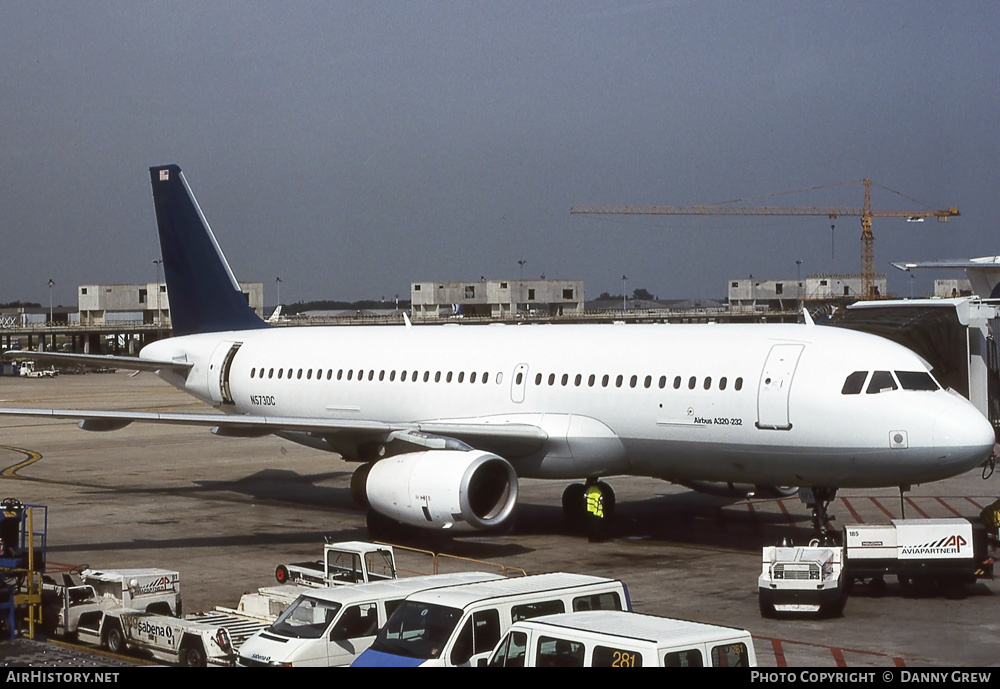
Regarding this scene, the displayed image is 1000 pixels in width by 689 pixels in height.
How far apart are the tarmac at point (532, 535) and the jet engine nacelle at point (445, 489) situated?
3.78 ft

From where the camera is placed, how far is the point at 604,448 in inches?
1065

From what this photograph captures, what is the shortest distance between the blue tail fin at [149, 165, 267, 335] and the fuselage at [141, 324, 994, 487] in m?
5.55

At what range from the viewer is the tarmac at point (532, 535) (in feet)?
62.8

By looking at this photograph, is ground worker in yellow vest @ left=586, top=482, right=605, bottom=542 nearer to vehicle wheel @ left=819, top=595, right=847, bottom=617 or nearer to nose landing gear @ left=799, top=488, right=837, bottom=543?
nose landing gear @ left=799, top=488, right=837, bottom=543

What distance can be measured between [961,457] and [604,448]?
7506 millimetres

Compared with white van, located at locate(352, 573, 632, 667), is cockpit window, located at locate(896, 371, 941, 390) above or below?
above

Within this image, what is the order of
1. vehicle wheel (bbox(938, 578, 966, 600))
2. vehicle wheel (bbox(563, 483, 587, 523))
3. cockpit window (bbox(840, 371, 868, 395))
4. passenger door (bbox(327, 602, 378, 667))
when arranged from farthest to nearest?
vehicle wheel (bbox(563, 483, 587, 523)), cockpit window (bbox(840, 371, 868, 395)), vehicle wheel (bbox(938, 578, 966, 600)), passenger door (bbox(327, 602, 378, 667))

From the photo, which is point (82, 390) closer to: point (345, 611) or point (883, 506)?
point (883, 506)

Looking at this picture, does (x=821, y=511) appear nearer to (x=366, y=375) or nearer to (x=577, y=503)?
(x=577, y=503)

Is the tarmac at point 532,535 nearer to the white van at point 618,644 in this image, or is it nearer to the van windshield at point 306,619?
the van windshield at point 306,619

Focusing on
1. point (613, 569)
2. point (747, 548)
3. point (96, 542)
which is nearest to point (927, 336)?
point (747, 548)

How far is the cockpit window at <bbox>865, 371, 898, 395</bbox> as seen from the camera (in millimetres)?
23922

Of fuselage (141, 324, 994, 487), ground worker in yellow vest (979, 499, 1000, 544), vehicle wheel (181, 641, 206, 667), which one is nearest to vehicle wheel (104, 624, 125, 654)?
vehicle wheel (181, 641, 206, 667)
